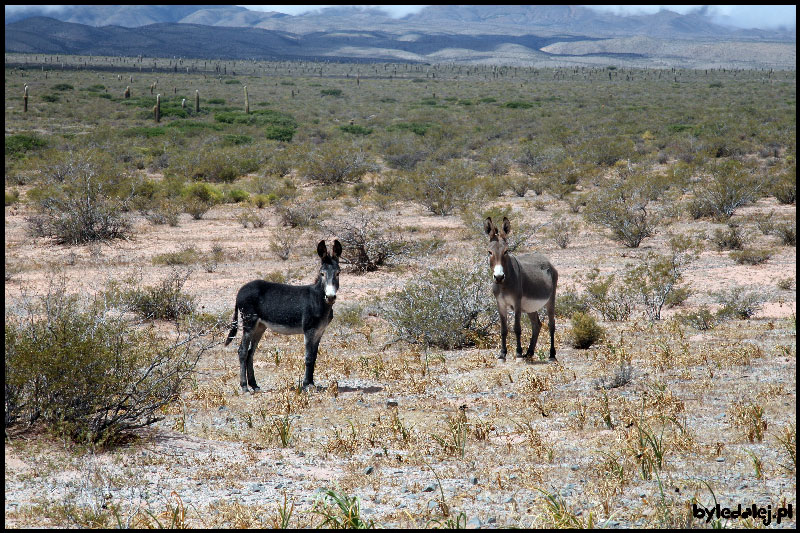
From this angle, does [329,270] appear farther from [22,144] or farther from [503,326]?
[22,144]

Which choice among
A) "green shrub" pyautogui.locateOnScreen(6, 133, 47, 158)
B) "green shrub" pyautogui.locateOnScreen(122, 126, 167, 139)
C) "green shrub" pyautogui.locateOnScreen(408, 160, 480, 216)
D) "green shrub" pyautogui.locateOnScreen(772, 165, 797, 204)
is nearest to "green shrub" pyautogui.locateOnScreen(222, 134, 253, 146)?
"green shrub" pyautogui.locateOnScreen(122, 126, 167, 139)

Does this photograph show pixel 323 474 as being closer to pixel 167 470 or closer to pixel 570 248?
pixel 167 470

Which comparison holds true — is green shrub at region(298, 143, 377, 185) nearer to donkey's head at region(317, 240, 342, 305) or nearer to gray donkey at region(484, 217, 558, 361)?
gray donkey at region(484, 217, 558, 361)

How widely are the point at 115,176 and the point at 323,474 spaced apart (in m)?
20.0

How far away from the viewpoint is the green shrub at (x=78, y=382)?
5.97 meters

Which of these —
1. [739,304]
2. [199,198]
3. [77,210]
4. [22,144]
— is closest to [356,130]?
[22,144]

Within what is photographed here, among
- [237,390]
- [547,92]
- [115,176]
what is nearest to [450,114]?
[547,92]

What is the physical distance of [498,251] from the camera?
333 inches

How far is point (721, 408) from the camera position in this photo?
671cm

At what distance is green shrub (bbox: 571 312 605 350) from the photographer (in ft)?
32.5

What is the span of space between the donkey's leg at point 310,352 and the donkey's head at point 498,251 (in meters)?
2.11

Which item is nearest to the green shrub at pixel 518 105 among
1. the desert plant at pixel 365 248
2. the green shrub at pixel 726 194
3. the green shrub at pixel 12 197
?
the green shrub at pixel 726 194

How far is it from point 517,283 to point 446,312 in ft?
6.29

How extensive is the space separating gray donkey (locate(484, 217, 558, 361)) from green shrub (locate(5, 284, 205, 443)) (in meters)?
3.80
